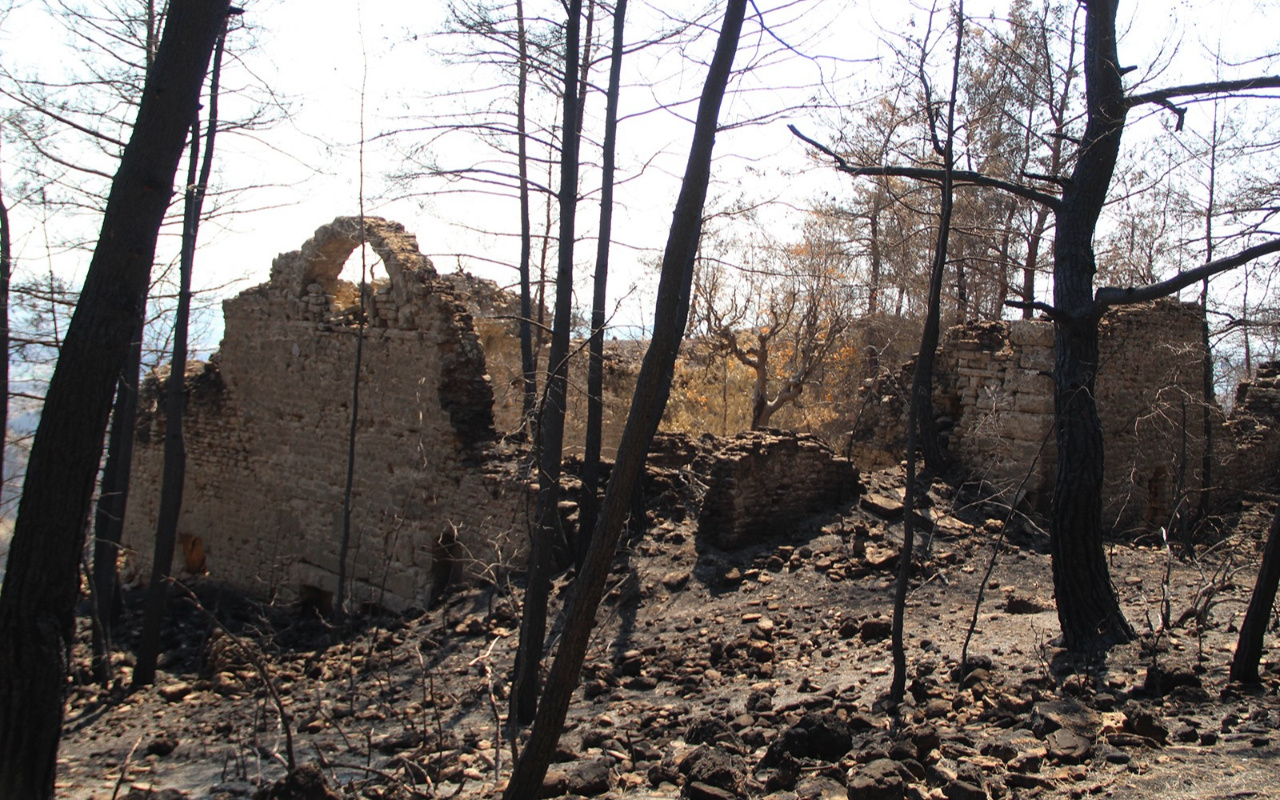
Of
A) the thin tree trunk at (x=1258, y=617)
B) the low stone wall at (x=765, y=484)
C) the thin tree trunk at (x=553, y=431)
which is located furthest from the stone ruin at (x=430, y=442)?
the thin tree trunk at (x=1258, y=617)

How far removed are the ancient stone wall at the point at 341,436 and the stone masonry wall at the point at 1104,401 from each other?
5.94m

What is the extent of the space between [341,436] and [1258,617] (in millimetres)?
9834

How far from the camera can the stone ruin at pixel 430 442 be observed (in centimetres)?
1089

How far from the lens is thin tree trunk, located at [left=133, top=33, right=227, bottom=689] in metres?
9.78

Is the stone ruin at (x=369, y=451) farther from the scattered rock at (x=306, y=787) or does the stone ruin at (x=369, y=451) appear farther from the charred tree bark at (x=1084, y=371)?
the scattered rock at (x=306, y=787)

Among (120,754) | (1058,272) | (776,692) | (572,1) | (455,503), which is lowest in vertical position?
(120,754)

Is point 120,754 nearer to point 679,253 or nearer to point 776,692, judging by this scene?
point 776,692

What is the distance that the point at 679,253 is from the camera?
489cm

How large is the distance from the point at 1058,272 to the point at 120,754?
8254 millimetres

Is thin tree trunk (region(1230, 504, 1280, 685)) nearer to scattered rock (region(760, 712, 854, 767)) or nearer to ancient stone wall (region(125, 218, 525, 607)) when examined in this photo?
scattered rock (region(760, 712, 854, 767))

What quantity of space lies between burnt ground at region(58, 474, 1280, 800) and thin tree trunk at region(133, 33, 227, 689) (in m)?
0.51

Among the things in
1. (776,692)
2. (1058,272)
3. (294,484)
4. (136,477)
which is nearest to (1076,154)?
(1058,272)

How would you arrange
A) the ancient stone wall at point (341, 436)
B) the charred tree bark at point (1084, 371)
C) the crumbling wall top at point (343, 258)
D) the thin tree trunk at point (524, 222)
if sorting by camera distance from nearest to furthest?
the charred tree bark at point (1084, 371) → the thin tree trunk at point (524, 222) → the ancient stone wall at point (341, 436) → the crumbling wall top at point (343, 258)

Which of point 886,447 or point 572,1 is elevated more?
point 572,1
